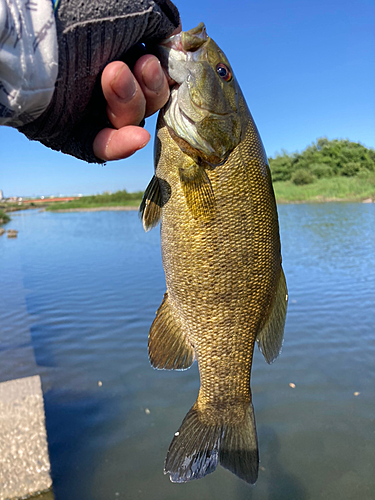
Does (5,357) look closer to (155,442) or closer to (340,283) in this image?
(155,442)

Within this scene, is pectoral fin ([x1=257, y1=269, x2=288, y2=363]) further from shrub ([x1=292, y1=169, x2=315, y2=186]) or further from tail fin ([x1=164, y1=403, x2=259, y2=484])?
shrub ([x1=292, y1=169, x2=315, y2=186])

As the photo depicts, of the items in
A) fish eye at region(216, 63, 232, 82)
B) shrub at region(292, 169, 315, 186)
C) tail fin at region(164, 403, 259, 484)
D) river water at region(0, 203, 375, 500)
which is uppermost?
shrub at region(292, 169, 315, 186)

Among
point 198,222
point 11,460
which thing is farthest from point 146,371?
point 198,222

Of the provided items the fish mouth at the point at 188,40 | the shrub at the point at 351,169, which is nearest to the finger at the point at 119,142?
the fish mouth at the point at 188,40

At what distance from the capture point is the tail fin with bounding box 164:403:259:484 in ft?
6.46

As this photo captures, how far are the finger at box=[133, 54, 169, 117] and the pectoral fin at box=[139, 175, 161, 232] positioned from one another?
0.37 m

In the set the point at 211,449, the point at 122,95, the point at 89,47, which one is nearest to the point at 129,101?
the point at 122,95

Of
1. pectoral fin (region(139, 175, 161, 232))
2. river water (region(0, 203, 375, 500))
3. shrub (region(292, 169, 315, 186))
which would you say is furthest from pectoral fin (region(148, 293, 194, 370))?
shrub (region(292, 169, 315, 186))

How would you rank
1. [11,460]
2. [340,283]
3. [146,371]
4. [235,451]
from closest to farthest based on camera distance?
[235,451], [11,460], [146,371], [340,283]

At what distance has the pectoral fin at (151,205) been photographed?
6.47ft

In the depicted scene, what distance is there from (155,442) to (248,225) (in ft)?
13.6

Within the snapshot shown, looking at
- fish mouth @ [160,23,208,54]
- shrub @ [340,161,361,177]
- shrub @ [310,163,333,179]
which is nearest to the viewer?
fish mouth @ [160,23,208,54]

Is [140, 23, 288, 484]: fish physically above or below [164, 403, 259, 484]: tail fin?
above

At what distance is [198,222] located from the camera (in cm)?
189
